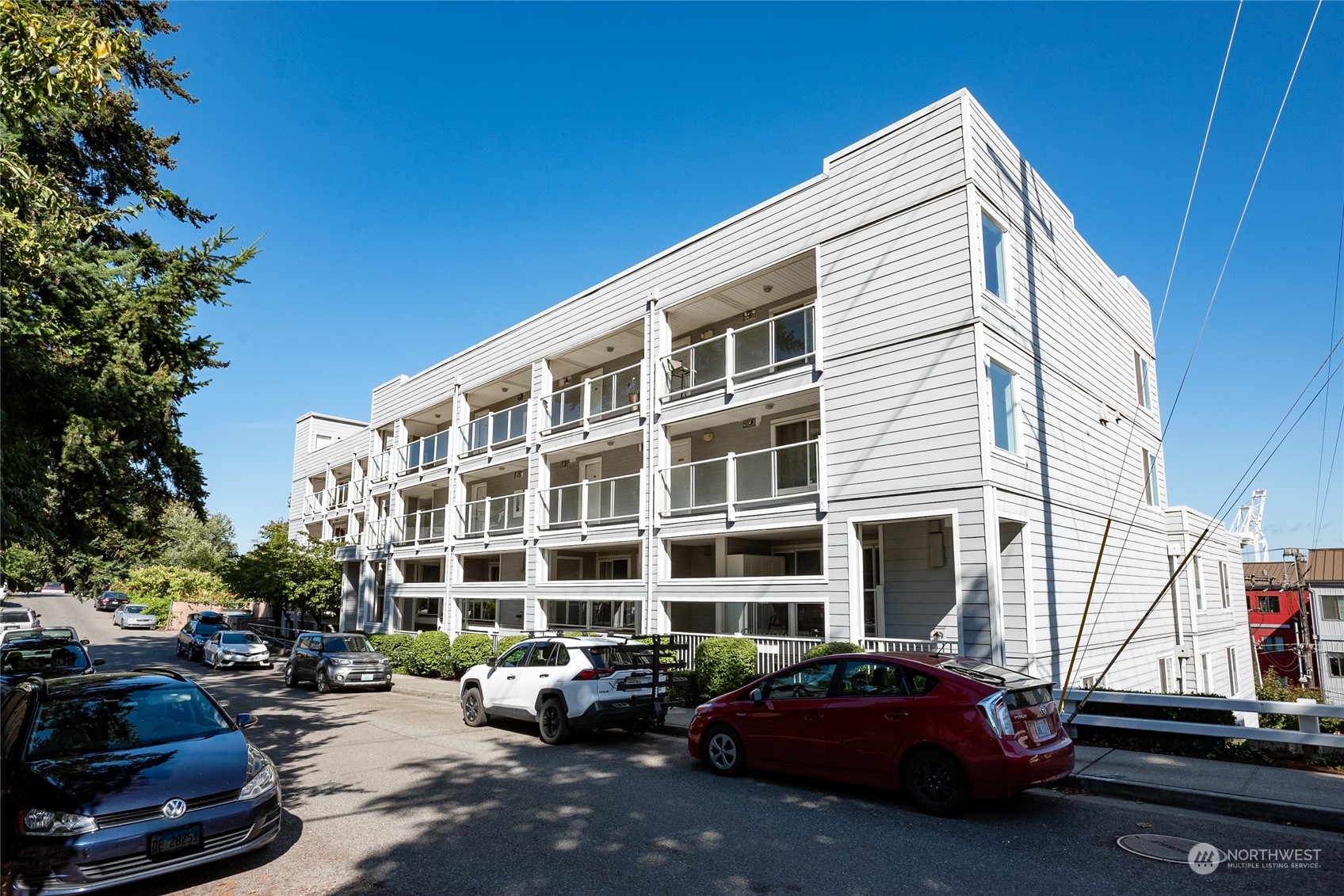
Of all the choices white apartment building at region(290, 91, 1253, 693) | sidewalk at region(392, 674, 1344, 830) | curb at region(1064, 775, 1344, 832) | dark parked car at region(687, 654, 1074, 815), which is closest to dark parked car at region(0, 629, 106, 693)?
white apartment building at region(290, 91, 1253, 693)

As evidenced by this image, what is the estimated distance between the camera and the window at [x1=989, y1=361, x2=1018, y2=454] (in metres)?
13.2

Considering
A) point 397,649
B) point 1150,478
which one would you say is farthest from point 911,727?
point 397,649

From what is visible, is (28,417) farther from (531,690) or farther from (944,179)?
(944,179)

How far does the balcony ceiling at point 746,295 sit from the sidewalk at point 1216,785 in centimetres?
1062

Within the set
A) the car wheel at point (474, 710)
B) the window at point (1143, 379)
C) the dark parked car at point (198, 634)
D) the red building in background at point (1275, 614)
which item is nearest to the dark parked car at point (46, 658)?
the car wheel at point (474, 710)

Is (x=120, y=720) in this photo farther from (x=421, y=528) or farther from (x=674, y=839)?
(x=421, y=528)

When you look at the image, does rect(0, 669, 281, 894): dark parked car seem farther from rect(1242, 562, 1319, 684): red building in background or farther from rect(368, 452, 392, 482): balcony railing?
rect(1242, 562, 1319, 684): red building in background

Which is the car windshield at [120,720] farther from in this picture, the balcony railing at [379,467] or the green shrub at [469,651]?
the balcony railing at [379,467]

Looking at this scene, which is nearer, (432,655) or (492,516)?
(432,655)

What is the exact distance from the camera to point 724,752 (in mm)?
9391

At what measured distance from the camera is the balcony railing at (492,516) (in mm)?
23225

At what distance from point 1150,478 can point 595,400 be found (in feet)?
49.9

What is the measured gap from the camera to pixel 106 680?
745cm

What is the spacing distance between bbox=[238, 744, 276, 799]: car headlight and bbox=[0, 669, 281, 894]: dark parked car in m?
0.01
